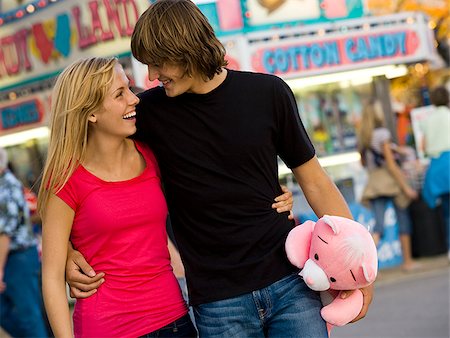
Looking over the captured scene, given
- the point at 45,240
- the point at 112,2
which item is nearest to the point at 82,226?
the point at 45,240

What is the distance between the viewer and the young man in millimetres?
3355

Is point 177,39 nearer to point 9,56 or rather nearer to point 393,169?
point 393,169

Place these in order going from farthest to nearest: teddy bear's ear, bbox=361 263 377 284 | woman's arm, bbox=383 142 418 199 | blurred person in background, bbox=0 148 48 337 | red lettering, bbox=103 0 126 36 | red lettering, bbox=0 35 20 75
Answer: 1. red lettering, bbox=0 35 20 75
2. red lettering, bbox=103 0 126 36
3. woman's arm, bbox=383 142 418 199
4. blurred person in background, bbox=0 148 48 337
5. teddy bear's ear, bbox=361 263 377 284

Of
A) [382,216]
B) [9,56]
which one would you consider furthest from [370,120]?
[9,56]

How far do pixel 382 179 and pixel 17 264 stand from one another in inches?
181

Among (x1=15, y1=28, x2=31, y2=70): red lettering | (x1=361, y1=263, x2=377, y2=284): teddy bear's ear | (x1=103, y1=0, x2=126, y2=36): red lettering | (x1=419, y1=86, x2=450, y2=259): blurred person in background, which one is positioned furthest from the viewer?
(x1=15, y1=28, x2=31, y2=70): red lettering

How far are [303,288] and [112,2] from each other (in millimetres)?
8208

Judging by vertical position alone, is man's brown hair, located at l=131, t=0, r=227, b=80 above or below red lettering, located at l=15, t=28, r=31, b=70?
above

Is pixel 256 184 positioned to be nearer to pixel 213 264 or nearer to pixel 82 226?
pixel 213 264

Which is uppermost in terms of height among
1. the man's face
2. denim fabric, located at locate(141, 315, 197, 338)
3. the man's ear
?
the man's face

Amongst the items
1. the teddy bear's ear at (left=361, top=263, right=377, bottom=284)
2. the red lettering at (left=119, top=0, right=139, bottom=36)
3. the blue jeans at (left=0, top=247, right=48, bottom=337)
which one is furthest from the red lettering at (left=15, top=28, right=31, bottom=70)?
the teddy bear's ear at (left=361, top=263, right=377, bottom=284)

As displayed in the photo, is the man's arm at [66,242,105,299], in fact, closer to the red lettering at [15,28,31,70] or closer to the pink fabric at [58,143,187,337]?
the pink fabric at [58,143,187,337]

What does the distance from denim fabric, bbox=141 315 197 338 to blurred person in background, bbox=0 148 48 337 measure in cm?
345

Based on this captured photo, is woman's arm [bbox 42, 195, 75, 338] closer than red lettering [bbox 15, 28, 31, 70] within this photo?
Yes
